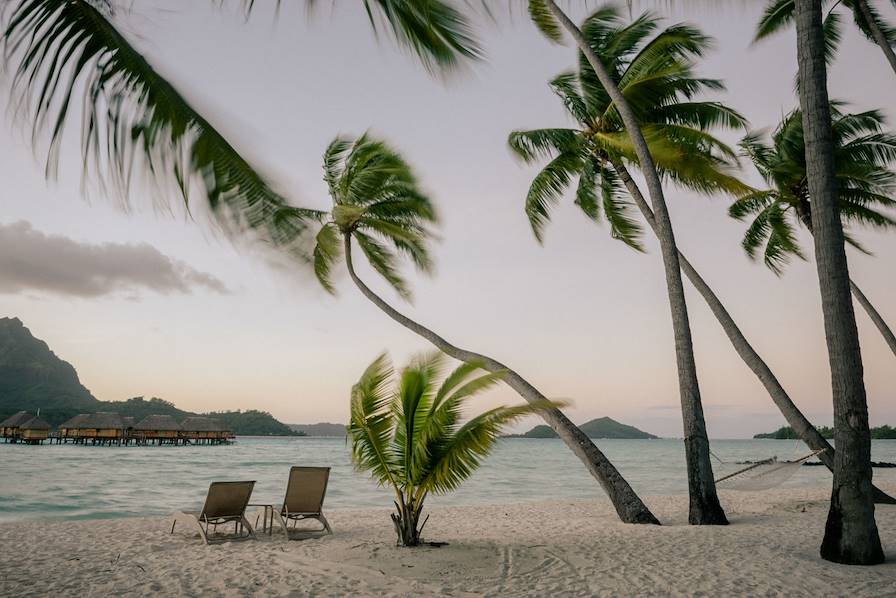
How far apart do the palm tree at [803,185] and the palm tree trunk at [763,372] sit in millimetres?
2628

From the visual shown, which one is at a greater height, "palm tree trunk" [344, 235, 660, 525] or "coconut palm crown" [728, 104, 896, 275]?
"coconut palm crown" [728, 104, 896, 275]

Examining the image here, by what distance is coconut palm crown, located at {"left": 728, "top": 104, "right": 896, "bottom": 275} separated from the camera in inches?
444

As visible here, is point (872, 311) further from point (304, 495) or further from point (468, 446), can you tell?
point (304, 495)

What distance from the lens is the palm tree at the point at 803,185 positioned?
1130 centimetres

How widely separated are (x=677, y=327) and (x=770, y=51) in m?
6.77

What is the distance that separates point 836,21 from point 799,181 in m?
3.09

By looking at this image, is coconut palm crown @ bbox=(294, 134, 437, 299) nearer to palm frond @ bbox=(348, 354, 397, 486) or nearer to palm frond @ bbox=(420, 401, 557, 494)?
palm frond @ bbox=(348, 354, 397, 486)

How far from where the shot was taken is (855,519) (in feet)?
17.2

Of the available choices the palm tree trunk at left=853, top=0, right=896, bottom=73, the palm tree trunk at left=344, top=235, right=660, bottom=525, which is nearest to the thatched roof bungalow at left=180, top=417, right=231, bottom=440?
the palm tree trunk at left=344, top=235, right=660, bottom=525

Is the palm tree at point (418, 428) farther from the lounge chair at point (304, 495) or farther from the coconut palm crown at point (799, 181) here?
the coconut palm crown at point (799, 181)

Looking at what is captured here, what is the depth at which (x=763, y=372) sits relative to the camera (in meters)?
9.45

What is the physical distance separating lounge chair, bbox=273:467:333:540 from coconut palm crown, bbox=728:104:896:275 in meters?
9.61

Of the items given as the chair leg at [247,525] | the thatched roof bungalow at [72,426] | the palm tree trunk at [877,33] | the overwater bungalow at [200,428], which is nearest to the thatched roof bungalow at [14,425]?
the thatched roof bungalow at [72,426]

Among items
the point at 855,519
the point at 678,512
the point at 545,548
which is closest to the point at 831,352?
the point at 855,519
